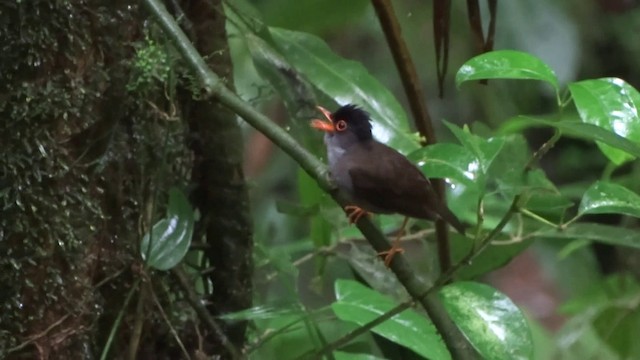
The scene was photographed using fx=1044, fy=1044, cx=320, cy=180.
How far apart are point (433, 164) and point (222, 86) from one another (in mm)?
270

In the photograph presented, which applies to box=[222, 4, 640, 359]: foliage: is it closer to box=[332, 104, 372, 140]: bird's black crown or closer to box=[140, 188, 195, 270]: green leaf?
box=[332, 104, 372, 140]: bird's black crown

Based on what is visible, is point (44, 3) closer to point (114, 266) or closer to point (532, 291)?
point (114, 266)

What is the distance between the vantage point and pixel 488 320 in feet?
3.72

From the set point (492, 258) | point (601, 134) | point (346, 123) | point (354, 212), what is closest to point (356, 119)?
point (346, 123)

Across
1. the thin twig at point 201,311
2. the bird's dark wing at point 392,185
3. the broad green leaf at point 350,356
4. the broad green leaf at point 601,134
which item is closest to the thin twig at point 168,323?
the thin twig at point 201,311

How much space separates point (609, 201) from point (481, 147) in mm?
150

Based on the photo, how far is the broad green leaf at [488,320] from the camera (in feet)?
3.65

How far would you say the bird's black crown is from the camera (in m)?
1.56

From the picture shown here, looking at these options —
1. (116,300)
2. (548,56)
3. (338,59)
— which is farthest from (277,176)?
(116,300)

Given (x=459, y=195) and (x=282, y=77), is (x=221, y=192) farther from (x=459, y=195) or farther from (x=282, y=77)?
(x=459, y=195)

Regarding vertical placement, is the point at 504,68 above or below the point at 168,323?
above

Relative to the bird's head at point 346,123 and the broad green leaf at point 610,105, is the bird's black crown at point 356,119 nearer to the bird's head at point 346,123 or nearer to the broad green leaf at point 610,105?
the bird's head at point 346,123

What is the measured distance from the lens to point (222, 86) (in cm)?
116

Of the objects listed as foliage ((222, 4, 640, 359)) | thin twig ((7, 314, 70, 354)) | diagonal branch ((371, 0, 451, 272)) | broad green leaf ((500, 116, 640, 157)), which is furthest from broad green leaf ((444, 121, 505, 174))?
thin twig ((7, 314, 70, 354))
